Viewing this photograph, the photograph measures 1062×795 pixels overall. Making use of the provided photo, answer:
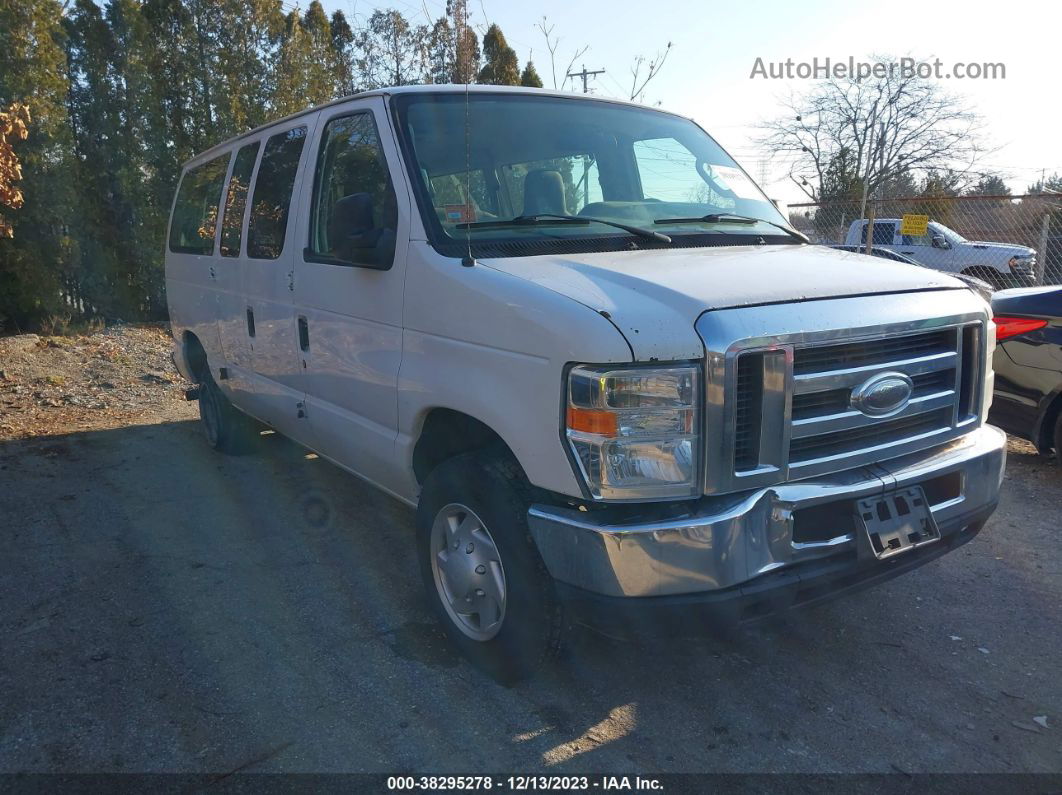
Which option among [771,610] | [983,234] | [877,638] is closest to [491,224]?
[771,610]

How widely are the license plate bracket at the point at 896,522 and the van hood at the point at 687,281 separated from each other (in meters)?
0.71

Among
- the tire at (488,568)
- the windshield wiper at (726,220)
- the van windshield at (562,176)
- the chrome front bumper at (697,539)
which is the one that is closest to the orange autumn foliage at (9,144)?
the van windshield at (562,176)

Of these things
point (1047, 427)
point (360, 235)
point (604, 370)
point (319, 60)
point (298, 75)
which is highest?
point (319, 60)

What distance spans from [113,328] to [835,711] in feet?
36.9

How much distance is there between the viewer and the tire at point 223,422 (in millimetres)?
6270

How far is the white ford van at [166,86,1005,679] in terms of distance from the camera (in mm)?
2559

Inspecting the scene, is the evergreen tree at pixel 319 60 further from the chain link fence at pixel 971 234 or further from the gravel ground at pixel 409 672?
the gravel ground at pixel 409 672

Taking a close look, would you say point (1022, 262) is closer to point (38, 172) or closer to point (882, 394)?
point (882, 394)

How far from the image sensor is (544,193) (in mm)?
3639

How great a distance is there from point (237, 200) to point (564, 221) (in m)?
2.72

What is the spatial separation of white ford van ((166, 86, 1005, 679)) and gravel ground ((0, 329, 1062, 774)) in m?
0.34

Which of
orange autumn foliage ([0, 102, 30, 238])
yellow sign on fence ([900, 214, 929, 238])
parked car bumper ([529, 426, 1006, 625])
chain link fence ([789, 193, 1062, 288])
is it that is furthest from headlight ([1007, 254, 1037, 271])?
orange autumn foliage ([0, 102, 30, 238])

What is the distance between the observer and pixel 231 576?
4.24 metres

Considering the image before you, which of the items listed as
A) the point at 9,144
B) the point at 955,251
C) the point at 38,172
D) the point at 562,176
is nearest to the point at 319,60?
the point at 38,172
